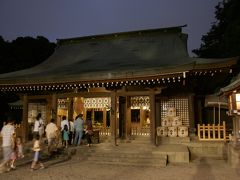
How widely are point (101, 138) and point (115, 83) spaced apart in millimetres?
4812

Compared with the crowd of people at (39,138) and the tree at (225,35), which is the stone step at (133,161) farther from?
the tree at (225,35)

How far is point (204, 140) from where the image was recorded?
14008 millimetres

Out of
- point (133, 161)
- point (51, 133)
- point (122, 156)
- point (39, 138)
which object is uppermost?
point (51, 133)

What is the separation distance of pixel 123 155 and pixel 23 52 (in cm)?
2886

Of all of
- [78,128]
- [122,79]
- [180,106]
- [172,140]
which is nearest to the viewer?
[122,79]

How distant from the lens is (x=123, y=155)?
39.4ft

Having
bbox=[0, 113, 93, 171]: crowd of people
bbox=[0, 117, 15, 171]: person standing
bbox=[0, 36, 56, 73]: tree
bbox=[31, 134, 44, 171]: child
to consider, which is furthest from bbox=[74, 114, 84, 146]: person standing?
bbox=[0, 36, 56, 73]: tree

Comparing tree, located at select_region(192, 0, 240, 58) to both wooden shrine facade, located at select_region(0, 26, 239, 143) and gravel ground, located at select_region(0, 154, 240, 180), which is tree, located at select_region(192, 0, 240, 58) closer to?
wooden shrine facade, located at select_region(0, 26, 239, 143)

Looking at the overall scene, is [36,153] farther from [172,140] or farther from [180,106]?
[180,106]

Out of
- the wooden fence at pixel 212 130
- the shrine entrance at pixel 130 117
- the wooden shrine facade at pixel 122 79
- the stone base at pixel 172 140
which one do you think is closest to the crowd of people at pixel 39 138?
the wooden shrine facade at pixel 122 79

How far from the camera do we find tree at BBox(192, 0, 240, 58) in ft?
81.7

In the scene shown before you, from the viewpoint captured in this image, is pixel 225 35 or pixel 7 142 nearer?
pixel 7 142

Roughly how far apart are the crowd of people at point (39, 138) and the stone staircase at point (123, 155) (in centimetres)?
98

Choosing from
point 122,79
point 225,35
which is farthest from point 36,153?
point 225,35
